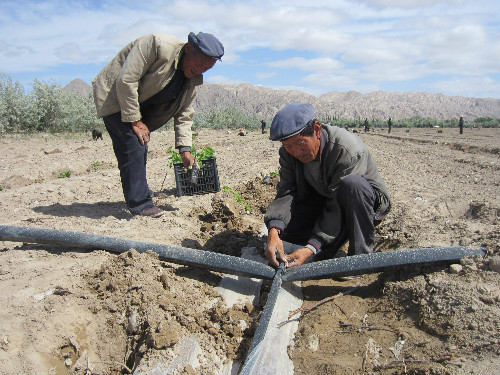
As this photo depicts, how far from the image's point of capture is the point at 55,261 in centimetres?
264

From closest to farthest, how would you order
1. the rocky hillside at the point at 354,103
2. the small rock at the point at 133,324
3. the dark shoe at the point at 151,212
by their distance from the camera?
the small rock at the point at 133,324 < the dark shoe at the point at 151,212 < the rocky hillside at the point at 354,103

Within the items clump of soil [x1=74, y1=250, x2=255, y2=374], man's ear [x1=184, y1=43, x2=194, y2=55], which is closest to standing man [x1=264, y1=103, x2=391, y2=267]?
clump of soil [x1=74, y1=250, x2=255, y2=374]

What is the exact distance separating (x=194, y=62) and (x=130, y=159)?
1.09 m

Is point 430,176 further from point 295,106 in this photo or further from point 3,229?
point 3,229

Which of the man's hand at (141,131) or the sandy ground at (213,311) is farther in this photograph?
the man's hand at (141,131)

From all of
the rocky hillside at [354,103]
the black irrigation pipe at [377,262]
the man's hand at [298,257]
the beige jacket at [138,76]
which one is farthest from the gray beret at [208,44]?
the rocky hillside at [354,103]

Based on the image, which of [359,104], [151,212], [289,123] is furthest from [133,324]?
[359,104]

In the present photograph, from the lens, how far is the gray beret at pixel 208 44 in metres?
3.20

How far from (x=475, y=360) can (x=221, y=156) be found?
7669 mm

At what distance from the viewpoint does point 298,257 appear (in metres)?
2.61

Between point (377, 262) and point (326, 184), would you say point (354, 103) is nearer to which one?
point (326, 184)

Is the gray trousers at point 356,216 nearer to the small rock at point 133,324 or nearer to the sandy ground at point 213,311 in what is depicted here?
the sandy ground at point 213,311

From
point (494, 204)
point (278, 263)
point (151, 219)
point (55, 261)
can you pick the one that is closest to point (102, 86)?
point (151, 219)

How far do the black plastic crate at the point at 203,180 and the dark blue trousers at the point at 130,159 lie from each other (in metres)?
0.93
